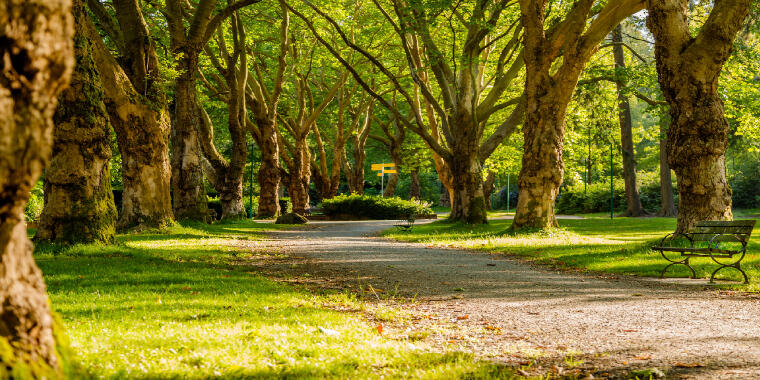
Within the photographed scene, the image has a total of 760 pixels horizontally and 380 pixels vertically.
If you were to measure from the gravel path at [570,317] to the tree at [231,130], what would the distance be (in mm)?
16039

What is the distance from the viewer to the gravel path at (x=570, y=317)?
4.85 metres

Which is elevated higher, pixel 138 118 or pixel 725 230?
pixel 138 118

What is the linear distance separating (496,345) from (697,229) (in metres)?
7.28

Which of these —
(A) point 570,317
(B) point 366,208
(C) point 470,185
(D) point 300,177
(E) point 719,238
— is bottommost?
(A) point 570,317

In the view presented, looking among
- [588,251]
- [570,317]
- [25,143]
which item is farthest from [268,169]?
[25,143]

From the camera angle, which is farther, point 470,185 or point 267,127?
point 267,127

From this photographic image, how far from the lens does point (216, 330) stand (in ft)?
17.7

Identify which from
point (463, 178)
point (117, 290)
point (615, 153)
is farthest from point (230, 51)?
point (615, 153)

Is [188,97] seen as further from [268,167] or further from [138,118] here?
[268,167]

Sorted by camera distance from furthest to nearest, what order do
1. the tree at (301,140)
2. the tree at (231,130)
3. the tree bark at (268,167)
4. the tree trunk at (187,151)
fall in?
the tree at (301,140) → the tree bark at (268,167) → the tree at (231,130) → the tree trunk at (187,151)

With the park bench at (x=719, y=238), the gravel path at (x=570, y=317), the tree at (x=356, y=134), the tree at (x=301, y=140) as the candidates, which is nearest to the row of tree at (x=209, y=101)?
the tree at (x=301, y=140)

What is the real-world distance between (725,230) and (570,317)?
16.7ft

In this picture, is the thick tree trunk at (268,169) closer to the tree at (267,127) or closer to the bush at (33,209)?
the tree at (267,127)

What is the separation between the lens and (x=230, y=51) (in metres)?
29.8
